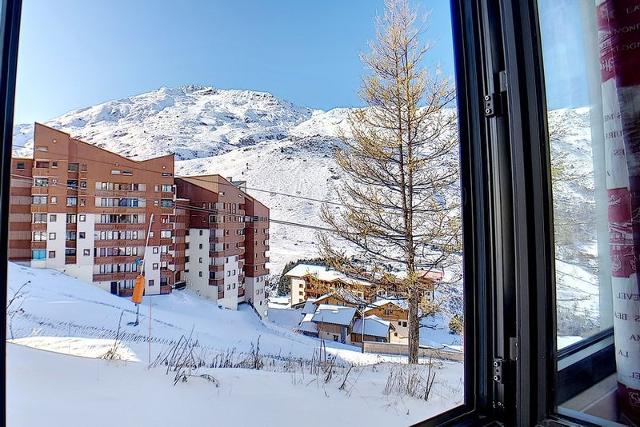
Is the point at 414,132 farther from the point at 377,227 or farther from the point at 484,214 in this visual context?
the point at 484,214

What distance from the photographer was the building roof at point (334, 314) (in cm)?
250

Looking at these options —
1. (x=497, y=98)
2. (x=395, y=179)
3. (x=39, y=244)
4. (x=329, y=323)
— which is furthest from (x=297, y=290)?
(x=395, y=179)

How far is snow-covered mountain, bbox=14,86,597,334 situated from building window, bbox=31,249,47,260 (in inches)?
13.6

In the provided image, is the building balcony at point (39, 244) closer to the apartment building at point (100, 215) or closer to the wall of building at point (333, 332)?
the apartment building at point (100, 215)

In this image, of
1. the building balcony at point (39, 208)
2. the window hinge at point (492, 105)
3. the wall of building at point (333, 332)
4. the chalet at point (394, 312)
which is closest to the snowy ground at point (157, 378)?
the building balcony at point (39, 208)

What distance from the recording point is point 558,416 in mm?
927

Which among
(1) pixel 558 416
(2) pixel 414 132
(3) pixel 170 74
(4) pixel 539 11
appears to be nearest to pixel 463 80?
(4) pixel 539 11

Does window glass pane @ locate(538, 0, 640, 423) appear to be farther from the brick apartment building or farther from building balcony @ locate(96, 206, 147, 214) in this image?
building balcony @ locate(96, 206, 147, 214)

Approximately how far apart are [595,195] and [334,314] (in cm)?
201

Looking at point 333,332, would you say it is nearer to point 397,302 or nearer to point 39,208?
point 397,302

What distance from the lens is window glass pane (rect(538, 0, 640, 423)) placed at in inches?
34.3

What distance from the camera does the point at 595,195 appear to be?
997 mm

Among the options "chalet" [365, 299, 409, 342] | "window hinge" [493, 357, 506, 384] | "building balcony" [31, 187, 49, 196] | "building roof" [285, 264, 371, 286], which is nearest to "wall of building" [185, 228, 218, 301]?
"building roof" [285, 264, 371, 286]

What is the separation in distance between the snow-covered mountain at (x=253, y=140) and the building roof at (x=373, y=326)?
83 cm
